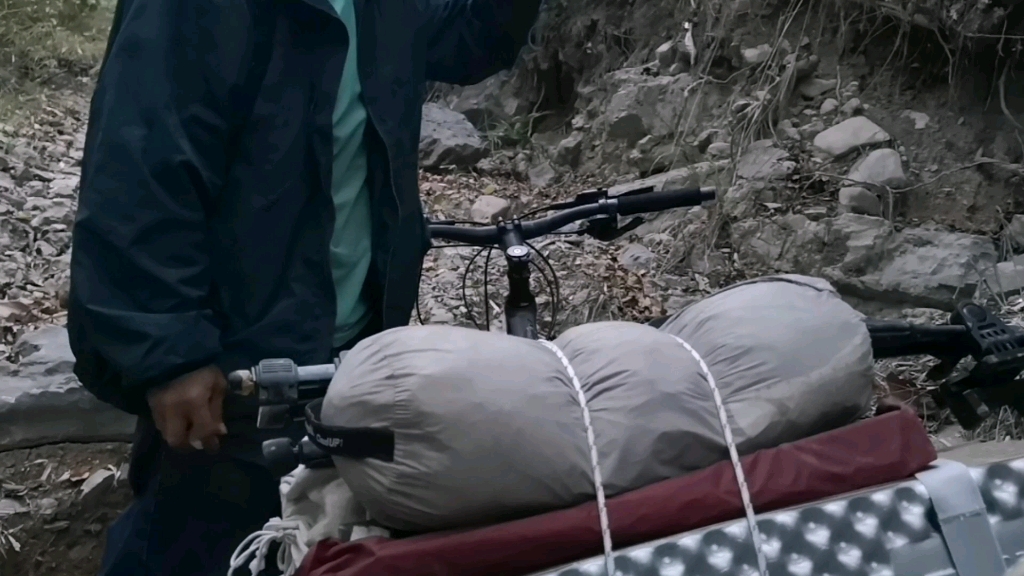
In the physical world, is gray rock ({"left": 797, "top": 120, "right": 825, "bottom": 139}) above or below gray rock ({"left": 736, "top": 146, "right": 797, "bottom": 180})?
above

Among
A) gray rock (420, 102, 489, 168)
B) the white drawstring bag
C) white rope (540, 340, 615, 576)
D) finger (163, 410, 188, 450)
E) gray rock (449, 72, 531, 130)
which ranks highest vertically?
white rope (540, 340, 615, 576)

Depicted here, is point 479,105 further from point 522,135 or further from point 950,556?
point 950,556

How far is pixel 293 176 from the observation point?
134 centimetres

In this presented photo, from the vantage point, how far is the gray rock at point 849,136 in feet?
11.8

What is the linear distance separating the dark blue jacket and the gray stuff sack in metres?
0.47

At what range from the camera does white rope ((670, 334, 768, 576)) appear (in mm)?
828

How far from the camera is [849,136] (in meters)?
3.65

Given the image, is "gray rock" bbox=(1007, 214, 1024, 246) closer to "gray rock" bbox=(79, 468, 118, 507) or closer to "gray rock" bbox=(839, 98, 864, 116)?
"gray rock" bbox=(839, 98, 864, 116)

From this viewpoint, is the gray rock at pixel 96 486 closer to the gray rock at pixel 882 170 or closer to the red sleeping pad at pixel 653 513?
the red sleeping pad at pixel 653 513

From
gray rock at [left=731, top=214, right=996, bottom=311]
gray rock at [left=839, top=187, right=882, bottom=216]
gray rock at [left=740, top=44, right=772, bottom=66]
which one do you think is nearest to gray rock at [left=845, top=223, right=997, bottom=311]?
gray rock at [left=731, top=214, right=996, bottom=311]

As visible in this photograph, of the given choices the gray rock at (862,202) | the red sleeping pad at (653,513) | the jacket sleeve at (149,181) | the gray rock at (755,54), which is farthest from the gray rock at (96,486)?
the gray rock at (755,54)

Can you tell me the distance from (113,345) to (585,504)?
0.69 m

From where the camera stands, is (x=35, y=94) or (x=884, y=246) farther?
(x=35, y=94)

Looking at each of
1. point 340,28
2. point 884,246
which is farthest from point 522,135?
point 340,28
